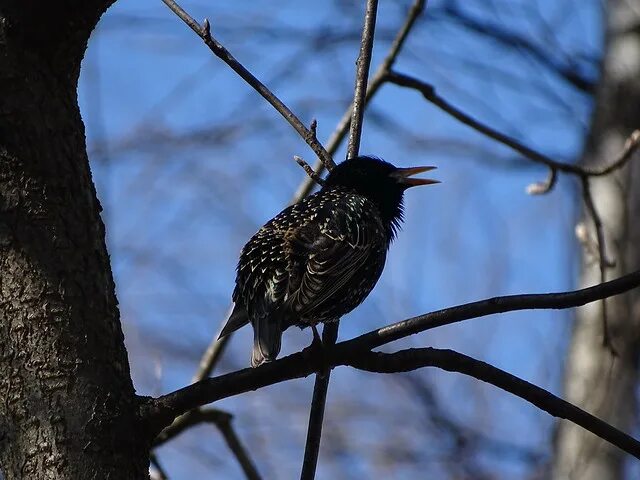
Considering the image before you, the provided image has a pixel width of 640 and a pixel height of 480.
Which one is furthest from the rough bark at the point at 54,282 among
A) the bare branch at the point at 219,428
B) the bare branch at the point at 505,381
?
the bare branch at the point at 219,428

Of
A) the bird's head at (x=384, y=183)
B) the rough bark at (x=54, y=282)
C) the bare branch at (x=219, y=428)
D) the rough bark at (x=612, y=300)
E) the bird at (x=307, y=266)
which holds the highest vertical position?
the rough bark at (x=612, y=300)

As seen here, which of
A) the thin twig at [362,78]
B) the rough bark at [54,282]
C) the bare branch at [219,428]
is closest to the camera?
the rough bark at [54,282]

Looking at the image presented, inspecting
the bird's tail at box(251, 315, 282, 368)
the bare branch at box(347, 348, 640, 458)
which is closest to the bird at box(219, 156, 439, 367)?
the bird's tail at box(251, 315, 282, 368)

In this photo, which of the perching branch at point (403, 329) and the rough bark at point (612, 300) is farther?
the rough bark at point (612, 300)

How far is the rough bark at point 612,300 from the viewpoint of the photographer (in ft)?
21.5

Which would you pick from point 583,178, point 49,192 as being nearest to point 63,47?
point 49,192

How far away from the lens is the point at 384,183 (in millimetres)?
4754

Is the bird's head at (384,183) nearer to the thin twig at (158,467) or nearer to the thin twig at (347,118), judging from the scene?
the thin twig at (347,118)

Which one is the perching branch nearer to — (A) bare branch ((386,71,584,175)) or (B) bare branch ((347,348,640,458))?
(B) bare branch ((347,348,640,458))

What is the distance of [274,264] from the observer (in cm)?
387

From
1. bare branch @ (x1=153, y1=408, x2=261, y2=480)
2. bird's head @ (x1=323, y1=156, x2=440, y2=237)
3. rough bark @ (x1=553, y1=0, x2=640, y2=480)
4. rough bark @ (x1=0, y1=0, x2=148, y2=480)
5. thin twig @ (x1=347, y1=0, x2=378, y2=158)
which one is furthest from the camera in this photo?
rough bark @ (x1=553, y1=0, x2=640, y2=480)

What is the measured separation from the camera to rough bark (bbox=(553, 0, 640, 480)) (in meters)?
6.55

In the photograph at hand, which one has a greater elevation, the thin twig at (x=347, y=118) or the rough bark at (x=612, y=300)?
the rough bark at (x=612, y=300)

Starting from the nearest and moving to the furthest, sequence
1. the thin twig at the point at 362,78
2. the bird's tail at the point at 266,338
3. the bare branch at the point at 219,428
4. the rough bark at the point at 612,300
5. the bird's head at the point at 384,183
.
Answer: the bird's tail at the point at 266,338
the thin twig at the point at 362,78
the bare branch at the point at 219,428
the bird's head at the point at 384,183
the rough bark at the point at 612,300
